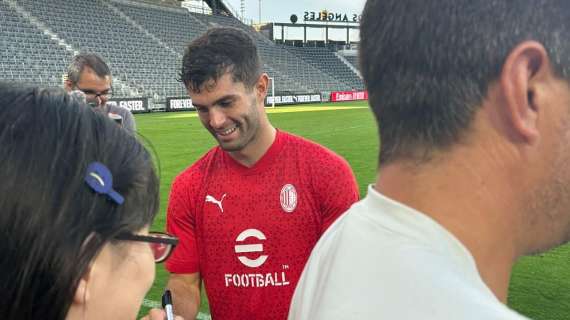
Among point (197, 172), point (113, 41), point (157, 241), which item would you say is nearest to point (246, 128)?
point (197, 172)

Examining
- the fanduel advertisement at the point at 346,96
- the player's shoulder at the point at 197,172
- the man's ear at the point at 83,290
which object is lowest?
the fanduel advertisement at the point at 346,96

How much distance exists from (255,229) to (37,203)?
151cm

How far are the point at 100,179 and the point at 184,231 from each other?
1491 mm

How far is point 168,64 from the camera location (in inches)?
1353

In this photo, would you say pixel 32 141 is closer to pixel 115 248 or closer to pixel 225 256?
pixel 115 248

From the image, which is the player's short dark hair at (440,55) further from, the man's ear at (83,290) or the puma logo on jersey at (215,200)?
the puma logo on jersey at (215,200)

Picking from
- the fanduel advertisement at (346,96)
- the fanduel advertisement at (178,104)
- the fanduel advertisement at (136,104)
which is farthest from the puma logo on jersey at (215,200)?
the fanduel advertisement at (346,96)

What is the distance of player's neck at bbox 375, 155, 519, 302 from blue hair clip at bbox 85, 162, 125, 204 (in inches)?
22.3

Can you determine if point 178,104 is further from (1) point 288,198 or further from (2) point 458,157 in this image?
(2) point 458,157

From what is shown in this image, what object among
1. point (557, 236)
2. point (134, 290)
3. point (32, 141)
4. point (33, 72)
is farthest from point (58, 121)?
point (33, 72)

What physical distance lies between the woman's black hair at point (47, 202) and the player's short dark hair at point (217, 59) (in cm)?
159

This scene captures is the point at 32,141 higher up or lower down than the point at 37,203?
higher up

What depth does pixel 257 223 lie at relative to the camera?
2.41 meters

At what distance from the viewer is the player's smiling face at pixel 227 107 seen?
8.66 ft
